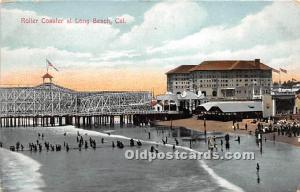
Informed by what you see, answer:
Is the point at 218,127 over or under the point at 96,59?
under

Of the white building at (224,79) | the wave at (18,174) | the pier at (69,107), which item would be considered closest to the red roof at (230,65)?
the white building at (224,79)

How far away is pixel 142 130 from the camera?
4473 mm

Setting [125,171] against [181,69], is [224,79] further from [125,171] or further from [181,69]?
[125,171]

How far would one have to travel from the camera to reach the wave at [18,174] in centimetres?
383

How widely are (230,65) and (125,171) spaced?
1209 mm

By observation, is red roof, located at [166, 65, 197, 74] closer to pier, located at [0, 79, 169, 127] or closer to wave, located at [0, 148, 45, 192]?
pier, located at [0, 79, 169, 127]

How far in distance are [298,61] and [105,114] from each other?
170 cm

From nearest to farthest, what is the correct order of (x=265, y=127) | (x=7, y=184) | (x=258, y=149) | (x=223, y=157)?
(x=7, y=184), (x=223, y=157), (x=258, y=149), (x=265, y=127)

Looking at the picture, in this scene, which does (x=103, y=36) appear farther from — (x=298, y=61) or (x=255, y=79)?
(x=298, y=61)

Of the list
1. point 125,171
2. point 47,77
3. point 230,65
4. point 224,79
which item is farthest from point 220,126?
point 47,77

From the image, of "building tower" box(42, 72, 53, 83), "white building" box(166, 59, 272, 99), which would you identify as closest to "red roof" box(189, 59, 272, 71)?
"white building" box(166, 59, 272, 99)

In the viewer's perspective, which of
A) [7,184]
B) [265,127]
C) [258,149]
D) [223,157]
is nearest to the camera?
[7,184]

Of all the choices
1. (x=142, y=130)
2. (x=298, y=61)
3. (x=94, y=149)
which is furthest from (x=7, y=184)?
(x=298, y=61)

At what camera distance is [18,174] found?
152 inches
